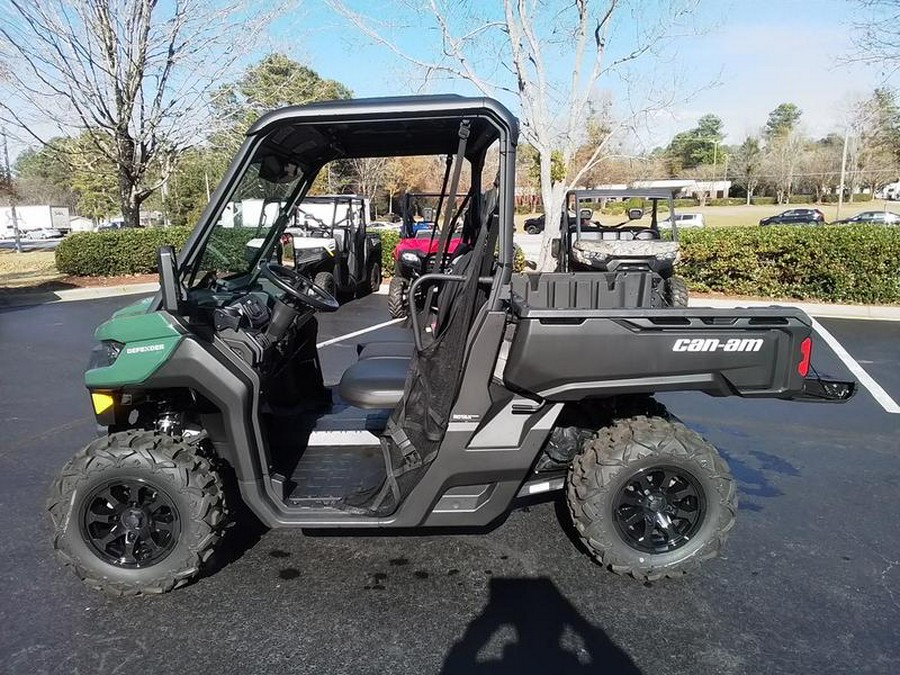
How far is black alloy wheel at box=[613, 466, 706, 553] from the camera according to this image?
290cm

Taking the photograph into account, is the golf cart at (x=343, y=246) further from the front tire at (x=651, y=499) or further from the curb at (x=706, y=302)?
the front tire at (x=651, y=499)

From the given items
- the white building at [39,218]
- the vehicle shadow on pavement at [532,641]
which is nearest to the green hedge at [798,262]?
the vehicle shadow on pavement at [532,641]

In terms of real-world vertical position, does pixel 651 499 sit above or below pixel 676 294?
below

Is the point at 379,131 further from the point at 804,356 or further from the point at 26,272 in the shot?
the point at 26,272

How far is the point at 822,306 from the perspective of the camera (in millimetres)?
10922

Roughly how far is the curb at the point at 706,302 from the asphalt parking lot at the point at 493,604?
6530mm

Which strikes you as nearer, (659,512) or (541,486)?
(659,512)

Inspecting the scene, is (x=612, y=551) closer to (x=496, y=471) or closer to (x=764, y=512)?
(x=496, y=471)

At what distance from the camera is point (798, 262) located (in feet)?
38.3

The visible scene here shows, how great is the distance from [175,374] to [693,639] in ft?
7.94

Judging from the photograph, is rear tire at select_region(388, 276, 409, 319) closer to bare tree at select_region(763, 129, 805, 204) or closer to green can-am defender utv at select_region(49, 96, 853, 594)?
green can-am defender utv at select_region(49, 96, 853, 594)

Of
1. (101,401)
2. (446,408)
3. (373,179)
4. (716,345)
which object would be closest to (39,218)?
(373,179)

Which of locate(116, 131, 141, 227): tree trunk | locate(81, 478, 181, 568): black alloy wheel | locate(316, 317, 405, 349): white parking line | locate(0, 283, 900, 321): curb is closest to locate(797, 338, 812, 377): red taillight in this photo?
locate(81, 478, 181, 568): black alloy wheel

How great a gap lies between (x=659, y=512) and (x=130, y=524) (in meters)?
2.41
